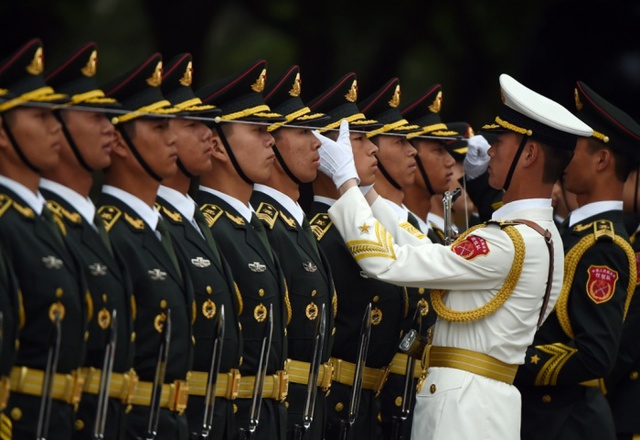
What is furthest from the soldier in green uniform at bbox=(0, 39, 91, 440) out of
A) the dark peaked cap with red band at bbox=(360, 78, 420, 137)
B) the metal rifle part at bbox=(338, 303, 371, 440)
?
the dark peaked cap with red band at bbox=(360, 78, 420, 137)

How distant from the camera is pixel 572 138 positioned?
7.89 meters

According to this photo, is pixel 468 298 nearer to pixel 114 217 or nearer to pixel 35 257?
pixel 114 217

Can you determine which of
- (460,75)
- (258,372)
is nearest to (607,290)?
(258,372)

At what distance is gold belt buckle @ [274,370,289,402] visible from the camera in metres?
7.48

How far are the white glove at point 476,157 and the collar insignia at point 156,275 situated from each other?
3.53 meters

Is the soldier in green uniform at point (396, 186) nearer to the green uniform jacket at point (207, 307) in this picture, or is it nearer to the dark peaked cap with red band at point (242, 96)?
the dark peaked cap with red band at point (242, 96)

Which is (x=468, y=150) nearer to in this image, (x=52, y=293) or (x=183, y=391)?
(x=183, y=391)

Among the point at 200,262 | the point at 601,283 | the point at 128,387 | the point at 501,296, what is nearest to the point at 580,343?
the point at 601,283

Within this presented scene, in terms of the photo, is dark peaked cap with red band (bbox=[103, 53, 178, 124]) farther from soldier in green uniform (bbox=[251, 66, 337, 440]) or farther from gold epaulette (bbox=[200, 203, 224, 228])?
soldier in green uniform (bbox=[251, 66, 337, 440])

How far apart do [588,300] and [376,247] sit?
4.20 feet

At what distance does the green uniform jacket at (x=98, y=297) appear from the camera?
20.7 ft

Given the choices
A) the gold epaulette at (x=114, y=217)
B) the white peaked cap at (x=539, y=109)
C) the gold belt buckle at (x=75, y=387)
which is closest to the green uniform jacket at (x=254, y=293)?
the gold epaulette at (x=114, y=217)

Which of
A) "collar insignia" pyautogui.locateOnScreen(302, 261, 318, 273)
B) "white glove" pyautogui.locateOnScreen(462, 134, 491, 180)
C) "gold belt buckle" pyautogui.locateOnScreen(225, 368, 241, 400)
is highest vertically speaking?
"white glove" pyautogui.locateOnScreen(462, 134, 491, 180)

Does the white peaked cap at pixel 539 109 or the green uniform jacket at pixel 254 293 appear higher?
the white peaked cap at pixel 539 109
